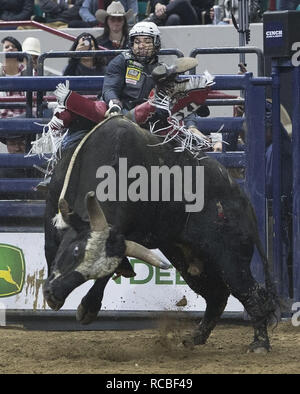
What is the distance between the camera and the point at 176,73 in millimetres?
7379

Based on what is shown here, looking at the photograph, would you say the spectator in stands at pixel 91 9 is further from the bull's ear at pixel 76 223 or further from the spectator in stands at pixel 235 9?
the bull's ear at pixel 76 223

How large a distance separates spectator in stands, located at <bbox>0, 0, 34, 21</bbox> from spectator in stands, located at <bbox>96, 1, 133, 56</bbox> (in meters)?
2.71

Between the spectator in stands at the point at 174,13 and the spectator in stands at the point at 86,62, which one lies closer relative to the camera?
the spectator in stands at the point at 86,62

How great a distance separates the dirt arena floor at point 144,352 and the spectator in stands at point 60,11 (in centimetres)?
666

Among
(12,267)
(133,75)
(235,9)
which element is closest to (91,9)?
(235,9)

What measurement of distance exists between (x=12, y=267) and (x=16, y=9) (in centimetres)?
651

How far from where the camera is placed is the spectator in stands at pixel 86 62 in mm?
10672

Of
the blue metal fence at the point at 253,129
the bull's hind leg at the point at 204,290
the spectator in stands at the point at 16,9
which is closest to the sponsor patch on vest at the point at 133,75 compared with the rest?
the blue metal fence at the point at 253,129

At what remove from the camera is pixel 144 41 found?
306 inches

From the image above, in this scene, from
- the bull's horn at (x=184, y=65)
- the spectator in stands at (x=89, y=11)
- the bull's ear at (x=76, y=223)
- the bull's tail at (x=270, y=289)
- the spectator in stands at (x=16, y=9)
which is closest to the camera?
the bull's ear at (x=76, y=223)

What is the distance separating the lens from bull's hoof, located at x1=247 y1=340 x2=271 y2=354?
7.47m

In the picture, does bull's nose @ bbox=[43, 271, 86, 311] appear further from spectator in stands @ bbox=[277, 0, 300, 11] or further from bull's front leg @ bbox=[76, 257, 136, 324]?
spectator in stands @ bbox=[277, 0, 300, 11]
